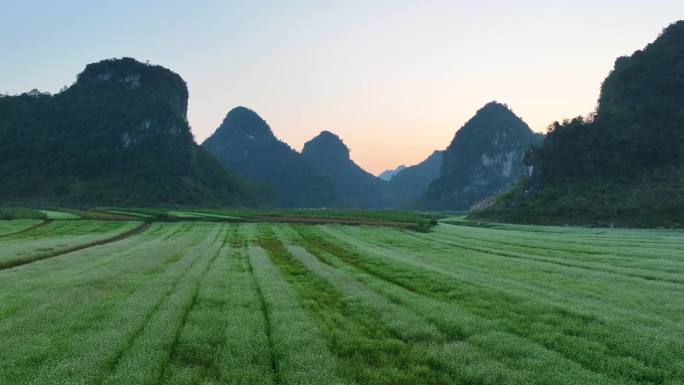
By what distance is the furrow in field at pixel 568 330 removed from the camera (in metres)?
9.99

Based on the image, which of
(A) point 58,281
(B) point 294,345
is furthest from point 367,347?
(A) point 58,281

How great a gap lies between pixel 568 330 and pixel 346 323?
7.09m

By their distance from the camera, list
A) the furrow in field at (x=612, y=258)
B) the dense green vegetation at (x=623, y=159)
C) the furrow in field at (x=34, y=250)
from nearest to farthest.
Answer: the furrow in field at (x=612, y=258), the furrow in field at (x=34, y=250), the dense green vegetation at (x=623, y=159)

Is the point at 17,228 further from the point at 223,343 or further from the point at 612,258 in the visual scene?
the point at 612,258

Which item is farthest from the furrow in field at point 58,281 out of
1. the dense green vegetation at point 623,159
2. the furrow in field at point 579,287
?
the dense green vegetation at point 623,159

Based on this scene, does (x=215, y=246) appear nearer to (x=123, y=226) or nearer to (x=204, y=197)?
(x=123, y=226)

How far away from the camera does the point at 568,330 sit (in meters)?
12.7

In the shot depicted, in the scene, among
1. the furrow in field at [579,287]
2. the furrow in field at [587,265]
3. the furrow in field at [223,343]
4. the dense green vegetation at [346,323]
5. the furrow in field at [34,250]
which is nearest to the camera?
the furrow in field at [223,343]

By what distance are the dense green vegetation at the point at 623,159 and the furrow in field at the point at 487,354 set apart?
231 ft

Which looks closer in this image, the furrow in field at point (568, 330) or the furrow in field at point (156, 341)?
the furrow in field at point (156, 341)

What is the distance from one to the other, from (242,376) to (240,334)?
9.84ft

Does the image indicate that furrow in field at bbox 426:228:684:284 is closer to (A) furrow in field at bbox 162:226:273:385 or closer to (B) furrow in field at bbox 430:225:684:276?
(B) furrow in field at bbox 430:225:684:276

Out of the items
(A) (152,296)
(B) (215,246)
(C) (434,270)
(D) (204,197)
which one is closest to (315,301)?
(A) (152,296)

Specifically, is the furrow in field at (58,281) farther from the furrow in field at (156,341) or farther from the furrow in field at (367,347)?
the furrow in field at (367,347)
